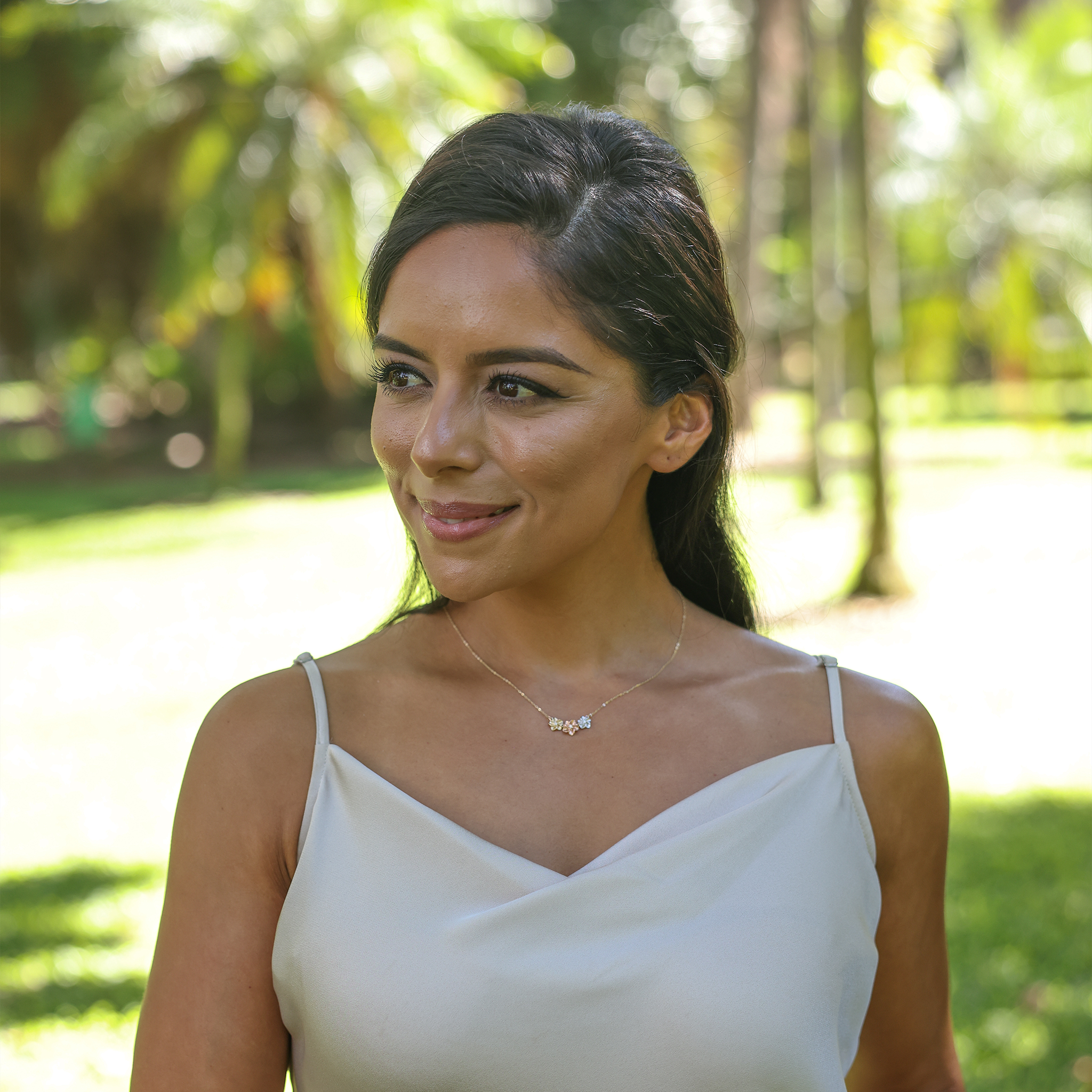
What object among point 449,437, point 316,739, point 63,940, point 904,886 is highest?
point 449,437

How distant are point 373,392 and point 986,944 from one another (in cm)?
357

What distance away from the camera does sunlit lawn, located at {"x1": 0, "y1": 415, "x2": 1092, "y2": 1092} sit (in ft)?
16.2

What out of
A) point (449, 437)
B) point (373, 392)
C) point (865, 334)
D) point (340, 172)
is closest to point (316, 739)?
point (449, 437)

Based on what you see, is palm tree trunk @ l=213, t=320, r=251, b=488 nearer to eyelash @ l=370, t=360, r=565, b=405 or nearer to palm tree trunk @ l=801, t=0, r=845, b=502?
palm tree trunk @ l=801, t=0, r=845, b=502

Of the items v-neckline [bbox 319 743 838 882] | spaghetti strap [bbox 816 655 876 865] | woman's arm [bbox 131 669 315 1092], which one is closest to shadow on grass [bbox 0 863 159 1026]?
woman's arm [bbox 131 669 315 1092]

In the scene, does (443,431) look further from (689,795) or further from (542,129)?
(689,795)

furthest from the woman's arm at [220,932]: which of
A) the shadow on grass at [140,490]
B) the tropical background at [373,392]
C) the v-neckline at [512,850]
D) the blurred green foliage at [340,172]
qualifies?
the shadow on grass at [140,490]

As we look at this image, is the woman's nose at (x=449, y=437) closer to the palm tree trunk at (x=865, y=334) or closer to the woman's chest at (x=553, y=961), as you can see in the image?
the woman's chest at (x=553, y=961)

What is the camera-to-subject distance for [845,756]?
225cm

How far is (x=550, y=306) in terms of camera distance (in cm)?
199

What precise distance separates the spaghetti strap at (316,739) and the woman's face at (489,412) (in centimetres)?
26

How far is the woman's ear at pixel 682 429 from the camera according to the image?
7.32 feet

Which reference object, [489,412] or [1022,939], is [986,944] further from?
[489,412]

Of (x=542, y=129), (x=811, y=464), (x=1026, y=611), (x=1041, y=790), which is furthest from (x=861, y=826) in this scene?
(x=811, y=464)
